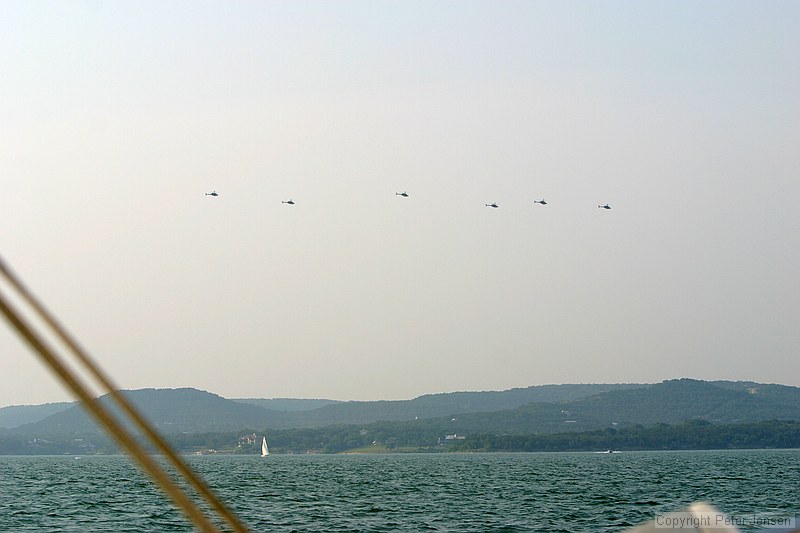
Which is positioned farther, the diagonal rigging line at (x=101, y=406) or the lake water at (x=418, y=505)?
the lake water at (x=418, y=505)

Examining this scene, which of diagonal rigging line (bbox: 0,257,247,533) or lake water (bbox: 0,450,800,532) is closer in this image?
diagonal rigging line (bbox: 0,257,247,533)

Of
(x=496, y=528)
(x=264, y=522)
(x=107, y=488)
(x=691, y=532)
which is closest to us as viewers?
(x=691, y=532)

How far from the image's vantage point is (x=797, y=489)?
259 feet

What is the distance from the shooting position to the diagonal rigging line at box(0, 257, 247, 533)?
2.76 m

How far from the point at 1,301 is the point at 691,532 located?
8.32ft

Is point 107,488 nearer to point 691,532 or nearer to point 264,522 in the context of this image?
point 264,522

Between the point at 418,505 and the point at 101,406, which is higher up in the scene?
the point at 101,406

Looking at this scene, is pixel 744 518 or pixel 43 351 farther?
pixel 744 518

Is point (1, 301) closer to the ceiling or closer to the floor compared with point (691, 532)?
closer to the ceiling

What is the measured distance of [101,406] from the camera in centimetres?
300

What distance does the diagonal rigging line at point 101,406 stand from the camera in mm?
2764


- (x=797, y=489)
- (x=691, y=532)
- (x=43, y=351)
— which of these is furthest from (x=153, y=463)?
(x=797, y=489)

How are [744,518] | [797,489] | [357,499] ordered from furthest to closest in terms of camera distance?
1. [797,489]
2. [357,499]
3. [744,518]

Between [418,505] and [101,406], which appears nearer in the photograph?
[101,406]
